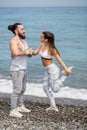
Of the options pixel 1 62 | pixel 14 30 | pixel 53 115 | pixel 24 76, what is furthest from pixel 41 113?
pixel 1 62

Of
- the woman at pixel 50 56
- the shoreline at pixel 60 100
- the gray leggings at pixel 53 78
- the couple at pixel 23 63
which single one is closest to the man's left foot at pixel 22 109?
the couple at pixel 23 63

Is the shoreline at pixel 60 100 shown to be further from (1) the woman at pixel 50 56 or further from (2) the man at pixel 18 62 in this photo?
(2) the man at pixel 18 62

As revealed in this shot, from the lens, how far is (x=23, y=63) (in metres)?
8.14

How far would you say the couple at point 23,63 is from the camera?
809 cm

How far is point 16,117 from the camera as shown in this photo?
26.8 ft

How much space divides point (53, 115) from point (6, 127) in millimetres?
1096

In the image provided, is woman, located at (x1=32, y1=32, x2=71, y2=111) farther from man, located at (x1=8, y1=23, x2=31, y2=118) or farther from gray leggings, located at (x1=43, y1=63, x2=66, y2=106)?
man, located at (x1=8, y1=23, x2=31, y2=118)

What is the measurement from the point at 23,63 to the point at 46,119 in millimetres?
1028

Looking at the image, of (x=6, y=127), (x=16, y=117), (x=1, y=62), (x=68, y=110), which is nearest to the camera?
(x=6, y=127)

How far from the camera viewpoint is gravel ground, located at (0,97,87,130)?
7641 millimetres

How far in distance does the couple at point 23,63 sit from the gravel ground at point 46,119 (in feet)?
0.72

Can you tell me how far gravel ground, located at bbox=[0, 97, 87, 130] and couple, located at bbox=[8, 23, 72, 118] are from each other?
0.22 metres

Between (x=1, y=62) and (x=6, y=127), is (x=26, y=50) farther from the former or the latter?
(x=1, y=62)

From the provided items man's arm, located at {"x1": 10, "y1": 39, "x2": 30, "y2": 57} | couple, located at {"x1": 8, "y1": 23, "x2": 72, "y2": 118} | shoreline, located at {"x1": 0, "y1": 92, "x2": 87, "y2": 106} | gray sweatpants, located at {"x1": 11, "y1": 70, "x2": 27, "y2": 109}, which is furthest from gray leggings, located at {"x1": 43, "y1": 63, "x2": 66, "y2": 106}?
shoreline, located at {"x1": 0, "y1": 92, "x2": 87, "y2": 106}
